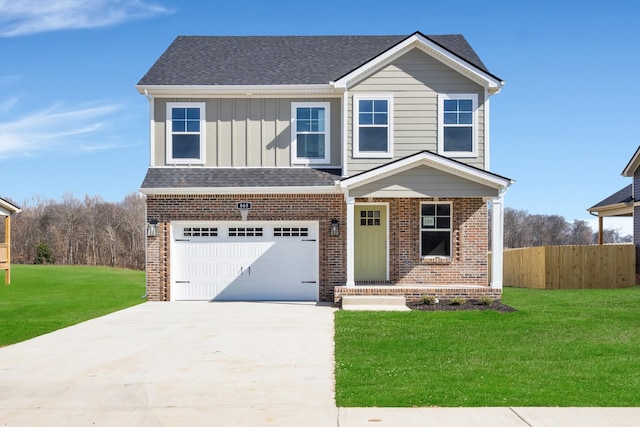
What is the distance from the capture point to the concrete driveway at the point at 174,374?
276 inches

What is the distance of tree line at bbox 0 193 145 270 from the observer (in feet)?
185

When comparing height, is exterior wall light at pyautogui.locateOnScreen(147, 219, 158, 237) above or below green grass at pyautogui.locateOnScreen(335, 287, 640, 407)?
above

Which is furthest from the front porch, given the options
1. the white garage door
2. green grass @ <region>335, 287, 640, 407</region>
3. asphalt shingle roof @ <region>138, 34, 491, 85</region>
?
asphalt shingle roof @ <region>138, 34, 491, 85</region>

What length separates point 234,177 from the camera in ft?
63.0

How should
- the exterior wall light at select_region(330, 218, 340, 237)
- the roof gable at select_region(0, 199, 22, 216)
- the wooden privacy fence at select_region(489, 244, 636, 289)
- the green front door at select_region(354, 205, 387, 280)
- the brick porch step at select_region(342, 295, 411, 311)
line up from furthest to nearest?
the roof gable at select_region(0, 199, 22, 216), the wooden privacy fence at select_region(489, 244, 636, 289), the green front door at select_region(354, 205, 387, 280), the exterior wall light at select_region(330, 218, 340, 237), the brick porch step at select_region(342, 295, 411, 311)

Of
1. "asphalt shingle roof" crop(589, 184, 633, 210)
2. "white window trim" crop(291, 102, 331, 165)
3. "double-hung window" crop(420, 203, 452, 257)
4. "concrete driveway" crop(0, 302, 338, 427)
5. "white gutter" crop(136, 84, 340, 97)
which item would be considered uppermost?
"white gutter" crop(136, 84, 340, 97)

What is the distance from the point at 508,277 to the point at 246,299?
625 inches

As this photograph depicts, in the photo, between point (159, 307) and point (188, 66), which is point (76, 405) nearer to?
point (159, 307)

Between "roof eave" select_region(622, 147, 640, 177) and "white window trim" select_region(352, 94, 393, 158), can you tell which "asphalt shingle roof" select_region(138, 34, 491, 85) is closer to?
"white window trim" select_region(352, 94, 393, 158)

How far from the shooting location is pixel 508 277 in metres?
31.1

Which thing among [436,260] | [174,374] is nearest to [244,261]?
[436,260]

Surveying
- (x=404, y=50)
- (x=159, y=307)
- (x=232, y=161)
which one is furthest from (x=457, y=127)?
(x=159, y=307)

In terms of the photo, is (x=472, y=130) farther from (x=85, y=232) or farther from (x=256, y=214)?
(x=85, y=232)

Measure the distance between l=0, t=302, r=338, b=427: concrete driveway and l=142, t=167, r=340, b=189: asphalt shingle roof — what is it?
5083 mm
